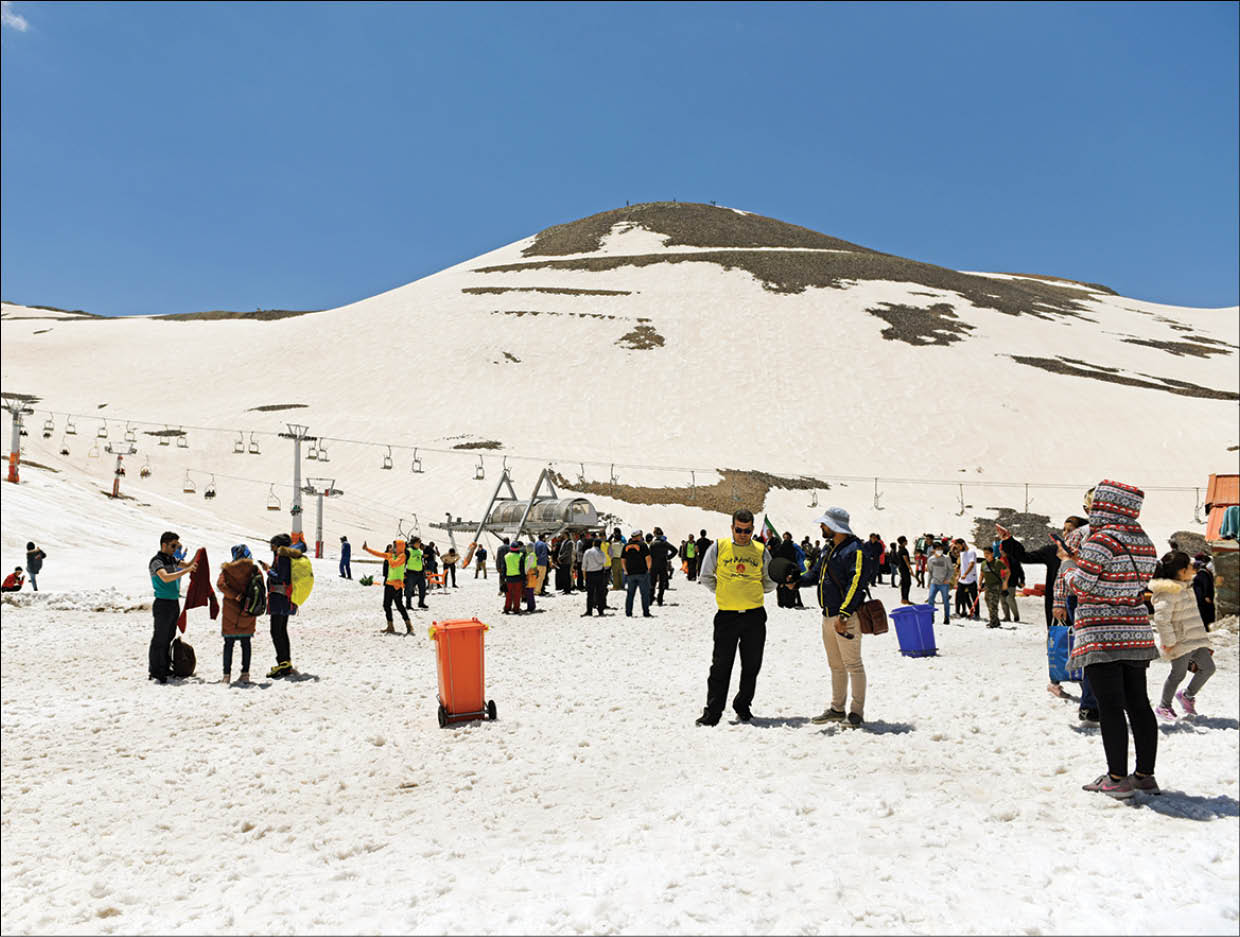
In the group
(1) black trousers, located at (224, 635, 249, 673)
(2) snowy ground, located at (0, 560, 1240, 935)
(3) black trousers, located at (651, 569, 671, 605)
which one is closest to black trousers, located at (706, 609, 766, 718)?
(2) snowy ground, located at (0, 560, 1240, 935)

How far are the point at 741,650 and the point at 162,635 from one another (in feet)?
24.3

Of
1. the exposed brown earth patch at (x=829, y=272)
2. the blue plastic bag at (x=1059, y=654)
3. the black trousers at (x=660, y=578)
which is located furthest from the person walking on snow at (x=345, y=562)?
the exposed brown earth patch at (x=829, y=272)

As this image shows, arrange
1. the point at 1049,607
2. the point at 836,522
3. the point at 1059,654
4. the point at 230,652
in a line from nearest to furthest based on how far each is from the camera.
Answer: the point at 836,522, the point at 1059,654, the point at 230,652, the point at 1049,607

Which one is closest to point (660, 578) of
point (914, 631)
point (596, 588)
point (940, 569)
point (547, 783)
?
point (596, 588)

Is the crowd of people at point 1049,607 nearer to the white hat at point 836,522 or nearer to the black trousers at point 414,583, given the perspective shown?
the white hat at point 836,522

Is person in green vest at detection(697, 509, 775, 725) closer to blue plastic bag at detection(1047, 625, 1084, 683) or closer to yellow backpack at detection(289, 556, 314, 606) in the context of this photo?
blue plastic bag at detection(1047, 625, 1084, 683)

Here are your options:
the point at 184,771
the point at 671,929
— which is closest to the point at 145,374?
the point at 184,771

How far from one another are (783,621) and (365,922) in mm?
12943

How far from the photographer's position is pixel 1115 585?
570 centimetres

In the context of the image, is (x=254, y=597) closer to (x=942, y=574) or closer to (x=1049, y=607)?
(x=1049, y=607)

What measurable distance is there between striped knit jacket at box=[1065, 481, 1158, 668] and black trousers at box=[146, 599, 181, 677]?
9.98 metres

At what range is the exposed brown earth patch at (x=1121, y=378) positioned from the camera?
63375mm

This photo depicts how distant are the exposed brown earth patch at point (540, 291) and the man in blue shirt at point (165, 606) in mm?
68780

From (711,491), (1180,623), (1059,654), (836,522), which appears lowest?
(1059,654)
